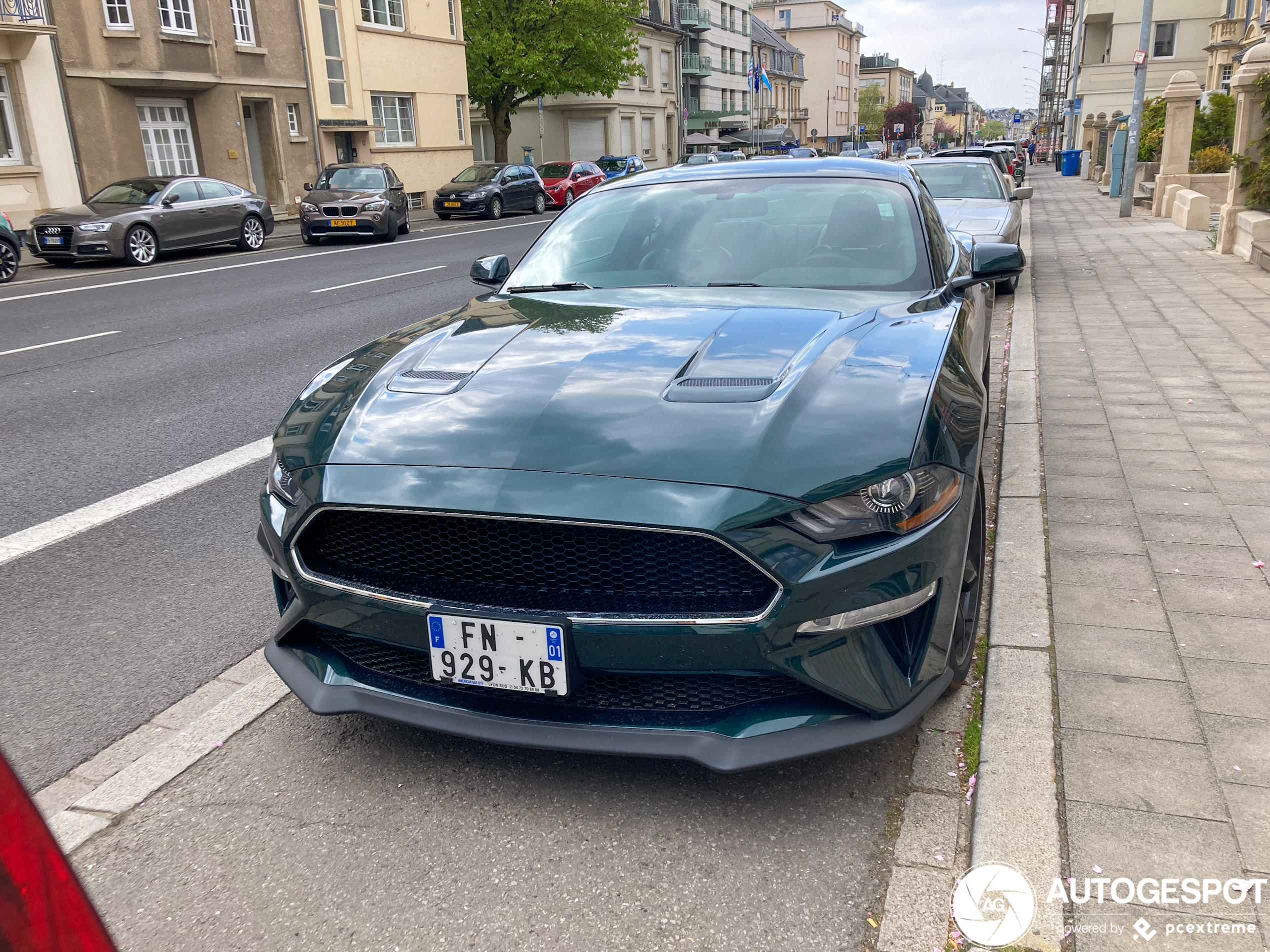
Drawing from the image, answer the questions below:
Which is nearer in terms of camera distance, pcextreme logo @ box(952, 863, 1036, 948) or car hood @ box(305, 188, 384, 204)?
pcextreme logo @ box(952, 863, 1036, 948)

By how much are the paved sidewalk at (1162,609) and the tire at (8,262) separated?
49.1 feet

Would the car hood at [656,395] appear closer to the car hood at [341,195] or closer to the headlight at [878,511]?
the headlight at [878,511]

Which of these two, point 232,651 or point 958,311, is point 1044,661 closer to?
point 958,311

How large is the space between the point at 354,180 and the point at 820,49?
108 m

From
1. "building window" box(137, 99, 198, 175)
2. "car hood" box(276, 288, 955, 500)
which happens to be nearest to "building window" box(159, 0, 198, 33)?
"building window" box(137, 99, 198, 175)

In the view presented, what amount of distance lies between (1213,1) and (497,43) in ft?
119

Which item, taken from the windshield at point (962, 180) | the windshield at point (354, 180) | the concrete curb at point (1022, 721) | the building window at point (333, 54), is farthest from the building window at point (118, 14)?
the concrete curb at point (1022, 721)

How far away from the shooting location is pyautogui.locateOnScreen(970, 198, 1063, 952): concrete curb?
2346 mm

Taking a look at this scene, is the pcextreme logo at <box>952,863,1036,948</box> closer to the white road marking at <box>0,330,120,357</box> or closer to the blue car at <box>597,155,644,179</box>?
the white road marking at <box>0,330,120,357</box>

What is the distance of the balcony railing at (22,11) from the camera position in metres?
20.6

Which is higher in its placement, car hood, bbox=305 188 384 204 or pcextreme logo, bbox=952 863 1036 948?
car hood, bbox=305 188 384 204

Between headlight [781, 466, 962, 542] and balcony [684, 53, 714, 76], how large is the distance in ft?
235

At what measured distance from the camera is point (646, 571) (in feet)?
7.82

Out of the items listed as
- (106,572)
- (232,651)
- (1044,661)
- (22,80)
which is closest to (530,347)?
(232,651)
